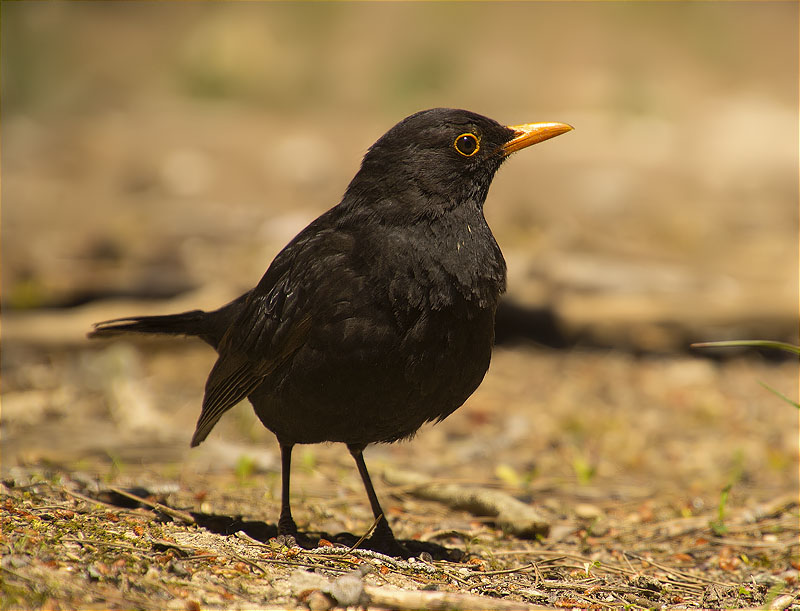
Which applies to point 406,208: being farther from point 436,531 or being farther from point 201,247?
point 201,247

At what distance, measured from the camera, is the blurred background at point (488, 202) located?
22.9ft

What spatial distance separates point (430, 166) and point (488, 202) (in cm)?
782

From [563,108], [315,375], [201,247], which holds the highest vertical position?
[563,108]

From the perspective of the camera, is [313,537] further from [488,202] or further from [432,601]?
[488,202]

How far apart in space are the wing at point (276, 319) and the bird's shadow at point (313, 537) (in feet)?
1.44

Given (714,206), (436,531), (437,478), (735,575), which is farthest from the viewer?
(714,206)

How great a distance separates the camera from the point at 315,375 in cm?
380

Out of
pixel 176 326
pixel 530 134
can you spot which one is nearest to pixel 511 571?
pixel 530 134

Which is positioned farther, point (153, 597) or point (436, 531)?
point (436, 531)

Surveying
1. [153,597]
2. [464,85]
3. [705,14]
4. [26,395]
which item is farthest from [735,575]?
[705,14]

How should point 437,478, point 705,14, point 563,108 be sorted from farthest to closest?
point 705,14
point 563,108
point 437,478

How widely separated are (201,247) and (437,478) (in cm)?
502

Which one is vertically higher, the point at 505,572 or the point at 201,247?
the point at 201,247

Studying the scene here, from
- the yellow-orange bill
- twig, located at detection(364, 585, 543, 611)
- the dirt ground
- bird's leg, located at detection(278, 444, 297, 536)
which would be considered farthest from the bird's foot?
the yellow-orange bill
